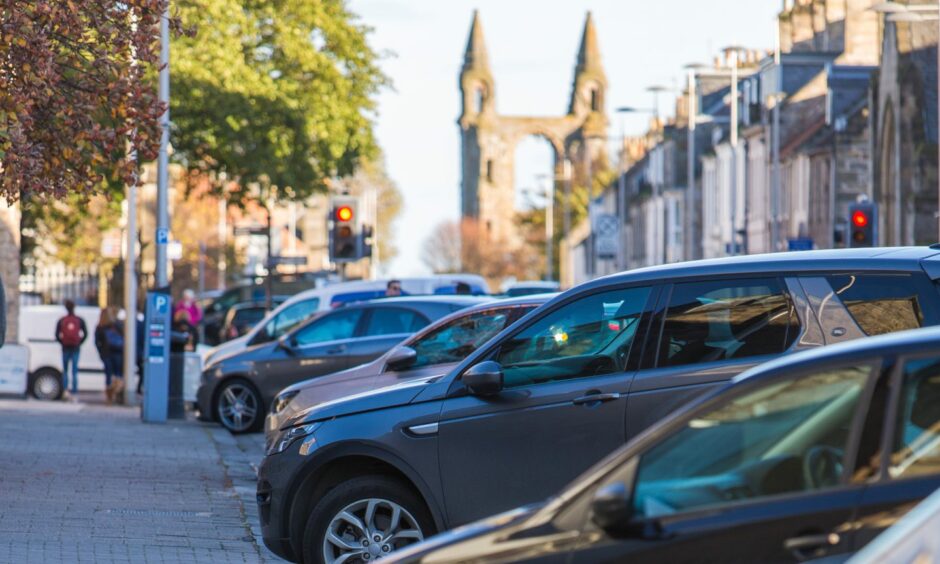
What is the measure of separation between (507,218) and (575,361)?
164261 millimetres

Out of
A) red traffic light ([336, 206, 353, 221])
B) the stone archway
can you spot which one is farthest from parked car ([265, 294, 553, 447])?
the stone archway

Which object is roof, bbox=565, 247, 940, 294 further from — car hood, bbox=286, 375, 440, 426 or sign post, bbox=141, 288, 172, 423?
sign post, bbox=141, 288, 172, 423

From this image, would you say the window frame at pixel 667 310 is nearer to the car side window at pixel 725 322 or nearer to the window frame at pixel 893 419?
the car side window at pixel 725 322

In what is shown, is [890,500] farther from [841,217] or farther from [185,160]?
[841,217]

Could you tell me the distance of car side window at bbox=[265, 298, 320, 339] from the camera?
947 inches

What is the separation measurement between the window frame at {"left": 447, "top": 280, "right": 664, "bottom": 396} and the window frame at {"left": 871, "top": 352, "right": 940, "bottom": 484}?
138 inches

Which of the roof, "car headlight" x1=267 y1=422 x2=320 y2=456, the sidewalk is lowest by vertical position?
the sidewalk

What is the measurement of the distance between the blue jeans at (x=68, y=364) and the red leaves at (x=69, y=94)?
13.2 meters

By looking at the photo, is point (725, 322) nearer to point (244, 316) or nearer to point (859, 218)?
point (859, 218)

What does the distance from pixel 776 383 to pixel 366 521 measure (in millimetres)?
3976

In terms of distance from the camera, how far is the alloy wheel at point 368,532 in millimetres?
8484

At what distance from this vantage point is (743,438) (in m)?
4.89

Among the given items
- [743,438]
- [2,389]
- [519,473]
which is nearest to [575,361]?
[519,473]

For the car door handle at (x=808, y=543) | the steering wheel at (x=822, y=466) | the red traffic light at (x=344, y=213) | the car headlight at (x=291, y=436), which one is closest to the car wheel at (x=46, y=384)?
the red traffic light at (x=344, y=213)
